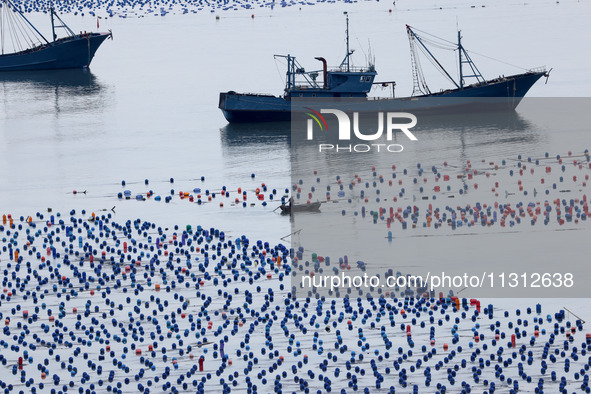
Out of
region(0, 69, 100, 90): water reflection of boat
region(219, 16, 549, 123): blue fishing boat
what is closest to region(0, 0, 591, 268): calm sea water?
region(0, 69, 100, 90): water reflection of boat

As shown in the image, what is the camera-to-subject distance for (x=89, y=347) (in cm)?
4894

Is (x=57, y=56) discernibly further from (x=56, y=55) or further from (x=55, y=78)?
(x=55, y=78)

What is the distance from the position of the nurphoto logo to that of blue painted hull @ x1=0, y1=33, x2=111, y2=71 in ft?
155

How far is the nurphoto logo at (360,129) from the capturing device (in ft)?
296

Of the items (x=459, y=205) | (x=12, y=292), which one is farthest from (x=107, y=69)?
(x=12, y=292)

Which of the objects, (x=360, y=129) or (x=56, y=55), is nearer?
(x=360, y=129)

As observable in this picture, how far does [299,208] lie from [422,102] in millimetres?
38654

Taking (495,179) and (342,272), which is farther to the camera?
(495,179)

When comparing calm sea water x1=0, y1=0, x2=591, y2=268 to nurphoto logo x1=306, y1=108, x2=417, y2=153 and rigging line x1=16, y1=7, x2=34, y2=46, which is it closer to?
rigging line x1=16, y1=7, x2=34, y2=46

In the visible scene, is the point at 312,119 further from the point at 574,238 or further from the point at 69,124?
the point at 574,238

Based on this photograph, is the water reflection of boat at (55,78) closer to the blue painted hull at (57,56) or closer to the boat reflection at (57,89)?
the boat reflection at (57,89)

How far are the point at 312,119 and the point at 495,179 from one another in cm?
2854

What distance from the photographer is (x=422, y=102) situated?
346 ft

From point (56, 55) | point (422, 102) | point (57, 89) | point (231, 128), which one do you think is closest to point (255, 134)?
point (231, 128)
